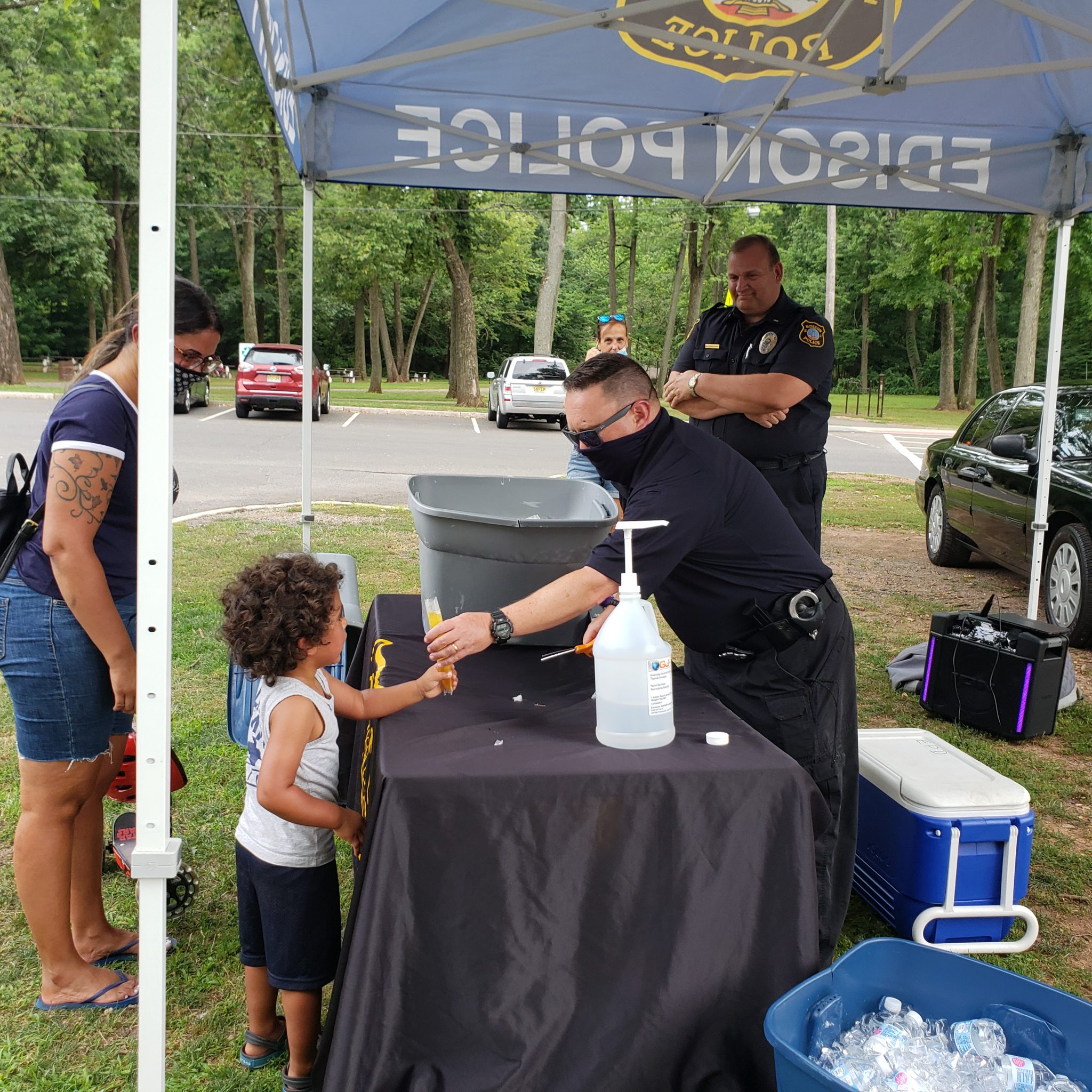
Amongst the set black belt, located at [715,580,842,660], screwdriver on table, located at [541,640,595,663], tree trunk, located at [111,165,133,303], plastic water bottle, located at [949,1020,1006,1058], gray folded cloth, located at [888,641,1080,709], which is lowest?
gray folded cloth, located at [888,641,1080,709]

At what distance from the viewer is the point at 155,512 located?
179 centimetres

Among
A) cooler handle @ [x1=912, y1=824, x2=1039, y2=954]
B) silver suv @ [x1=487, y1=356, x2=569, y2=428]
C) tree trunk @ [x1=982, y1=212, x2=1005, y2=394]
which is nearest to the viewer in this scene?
cooler handle @ [x1=912, y1=824, x2=1039, y2=954]

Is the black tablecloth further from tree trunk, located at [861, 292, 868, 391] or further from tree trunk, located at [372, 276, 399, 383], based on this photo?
tree trunk, located at [861, 292, 868, 391]

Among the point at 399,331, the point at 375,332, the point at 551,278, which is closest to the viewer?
the point at 551,278

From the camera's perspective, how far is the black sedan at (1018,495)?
19.6 feet

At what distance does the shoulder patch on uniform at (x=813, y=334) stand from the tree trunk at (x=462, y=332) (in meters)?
22.9

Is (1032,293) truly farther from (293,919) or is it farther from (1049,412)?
(293,919)

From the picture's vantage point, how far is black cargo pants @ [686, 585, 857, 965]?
2.52 metres

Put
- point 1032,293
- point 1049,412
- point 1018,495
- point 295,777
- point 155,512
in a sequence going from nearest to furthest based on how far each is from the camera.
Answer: point 155,512
point 295,777
point 1049,412
point 1018,495
point 1032,293

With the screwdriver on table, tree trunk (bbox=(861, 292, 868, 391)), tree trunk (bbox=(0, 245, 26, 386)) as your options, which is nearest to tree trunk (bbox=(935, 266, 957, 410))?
tree trunk (bbox=(861, 292, 868, 391))

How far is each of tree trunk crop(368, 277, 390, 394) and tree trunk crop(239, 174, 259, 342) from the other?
3.90 metres

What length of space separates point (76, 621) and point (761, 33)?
3466mm

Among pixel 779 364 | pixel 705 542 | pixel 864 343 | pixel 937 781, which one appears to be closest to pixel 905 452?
pixel 779 364

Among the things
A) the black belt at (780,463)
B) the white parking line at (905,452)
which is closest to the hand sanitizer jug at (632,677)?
the black belt at (780,463)
